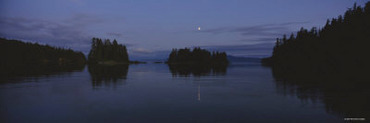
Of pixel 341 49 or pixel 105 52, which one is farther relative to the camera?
pixel 105 52

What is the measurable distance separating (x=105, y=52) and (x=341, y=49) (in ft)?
535

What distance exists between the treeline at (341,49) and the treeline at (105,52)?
140 m

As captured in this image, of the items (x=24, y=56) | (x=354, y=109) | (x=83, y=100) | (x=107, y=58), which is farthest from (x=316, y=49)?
(x=24, y=56)

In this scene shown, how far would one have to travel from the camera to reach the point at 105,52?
186000 millimetres

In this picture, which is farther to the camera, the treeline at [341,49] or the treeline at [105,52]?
the treeline at [105,52]

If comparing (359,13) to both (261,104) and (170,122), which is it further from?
(170,122)

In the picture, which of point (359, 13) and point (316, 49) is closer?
point (359, 13)

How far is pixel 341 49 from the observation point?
69.9 metres

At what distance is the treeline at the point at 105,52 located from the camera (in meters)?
181

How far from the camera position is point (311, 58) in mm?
95438

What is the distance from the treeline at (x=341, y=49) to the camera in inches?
2039

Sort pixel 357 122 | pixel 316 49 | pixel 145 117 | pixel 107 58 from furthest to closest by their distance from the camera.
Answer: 1. pixel 107 58
2. pixel 316 49
3. pixel 145 117
4. pixel 357 122

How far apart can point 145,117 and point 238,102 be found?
7538 millimetres

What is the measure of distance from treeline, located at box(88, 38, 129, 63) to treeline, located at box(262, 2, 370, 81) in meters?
140
